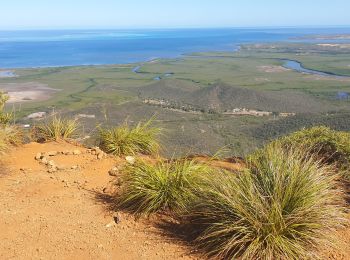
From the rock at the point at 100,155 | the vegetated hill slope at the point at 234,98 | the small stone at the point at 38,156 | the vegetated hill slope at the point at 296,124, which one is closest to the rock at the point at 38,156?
the small stone at the point at 38,156

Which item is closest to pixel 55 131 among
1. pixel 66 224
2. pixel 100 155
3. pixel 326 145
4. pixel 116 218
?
pixel 100 155

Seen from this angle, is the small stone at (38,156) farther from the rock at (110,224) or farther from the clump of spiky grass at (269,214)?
the clump of spiky grass at (269,214)

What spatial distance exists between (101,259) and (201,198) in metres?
1.39

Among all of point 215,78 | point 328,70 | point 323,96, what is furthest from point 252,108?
point 328,70

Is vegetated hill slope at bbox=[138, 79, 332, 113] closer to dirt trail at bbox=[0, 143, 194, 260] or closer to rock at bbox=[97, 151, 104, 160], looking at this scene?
rock at bbox=[97, 151, 104, 160]

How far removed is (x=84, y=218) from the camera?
558cm

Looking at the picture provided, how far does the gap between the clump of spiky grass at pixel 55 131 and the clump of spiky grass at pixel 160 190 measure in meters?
4.57

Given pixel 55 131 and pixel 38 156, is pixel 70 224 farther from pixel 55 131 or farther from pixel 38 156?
pixel 55 131

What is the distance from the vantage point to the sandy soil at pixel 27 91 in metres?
83.2

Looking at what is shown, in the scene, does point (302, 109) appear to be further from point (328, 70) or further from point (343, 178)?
point (343, 178)

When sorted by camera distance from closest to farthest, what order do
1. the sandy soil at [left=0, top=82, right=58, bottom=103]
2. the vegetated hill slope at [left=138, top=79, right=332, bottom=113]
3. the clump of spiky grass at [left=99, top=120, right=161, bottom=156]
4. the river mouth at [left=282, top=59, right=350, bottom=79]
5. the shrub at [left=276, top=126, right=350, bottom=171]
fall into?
the shrub at [left=276, top=126, right=350, bottom=171], the clump of spiky grass at [left=99, top=120, right=161, bottom=156], the vegetated hill slope at [left=138, top=79, right=332, bottom=113], the sandy soil at [left=0, top=82, right=58, bottom=103], the river mouth at [left=282, top=59, right=350, bottom=79]

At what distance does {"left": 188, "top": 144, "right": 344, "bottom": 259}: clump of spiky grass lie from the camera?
4234 mm

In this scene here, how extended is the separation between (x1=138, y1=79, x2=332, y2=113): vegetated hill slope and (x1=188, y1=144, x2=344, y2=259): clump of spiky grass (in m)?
70.4

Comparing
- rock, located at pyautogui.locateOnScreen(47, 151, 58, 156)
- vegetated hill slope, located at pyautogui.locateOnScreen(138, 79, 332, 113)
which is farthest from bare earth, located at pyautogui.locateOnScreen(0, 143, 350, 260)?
vegetated hill slope, located at pyautogui.locateOnScreen(138, 79, 332, 113)
